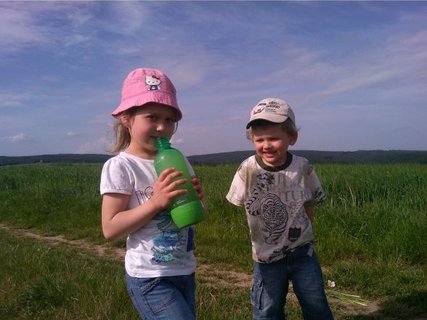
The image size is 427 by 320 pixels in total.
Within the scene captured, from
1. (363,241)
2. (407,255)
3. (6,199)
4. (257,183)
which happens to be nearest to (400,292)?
(407,255)

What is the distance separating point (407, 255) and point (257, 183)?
107 inches

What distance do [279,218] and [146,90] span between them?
43.8 inches

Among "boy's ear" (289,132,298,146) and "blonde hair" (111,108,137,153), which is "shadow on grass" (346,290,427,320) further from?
"blonde hair" (111,108,137,153)

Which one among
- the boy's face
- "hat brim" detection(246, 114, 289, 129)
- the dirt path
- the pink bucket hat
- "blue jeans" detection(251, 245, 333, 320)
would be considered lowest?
the dirt path

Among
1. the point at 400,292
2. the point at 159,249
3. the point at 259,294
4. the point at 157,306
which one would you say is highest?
the point at 159,249

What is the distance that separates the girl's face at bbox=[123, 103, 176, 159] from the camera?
214 cm

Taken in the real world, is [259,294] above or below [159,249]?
below

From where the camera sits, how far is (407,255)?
478cm

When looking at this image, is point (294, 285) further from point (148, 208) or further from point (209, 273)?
point (209, 273)

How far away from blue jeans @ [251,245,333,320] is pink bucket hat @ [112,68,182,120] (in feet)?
3.58

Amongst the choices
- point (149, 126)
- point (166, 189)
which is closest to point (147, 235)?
point (166, 189)

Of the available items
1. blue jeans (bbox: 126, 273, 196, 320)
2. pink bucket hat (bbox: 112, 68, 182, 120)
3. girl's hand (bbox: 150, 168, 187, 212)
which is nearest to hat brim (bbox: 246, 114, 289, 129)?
pink bucket hat (bbox: 112, 68, 182, 120)

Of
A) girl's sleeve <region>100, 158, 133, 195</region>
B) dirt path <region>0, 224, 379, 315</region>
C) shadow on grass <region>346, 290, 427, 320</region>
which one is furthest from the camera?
dirt path <region>0, 224, 379, 315</region>

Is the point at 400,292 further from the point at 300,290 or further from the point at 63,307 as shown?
the point at 63,307
